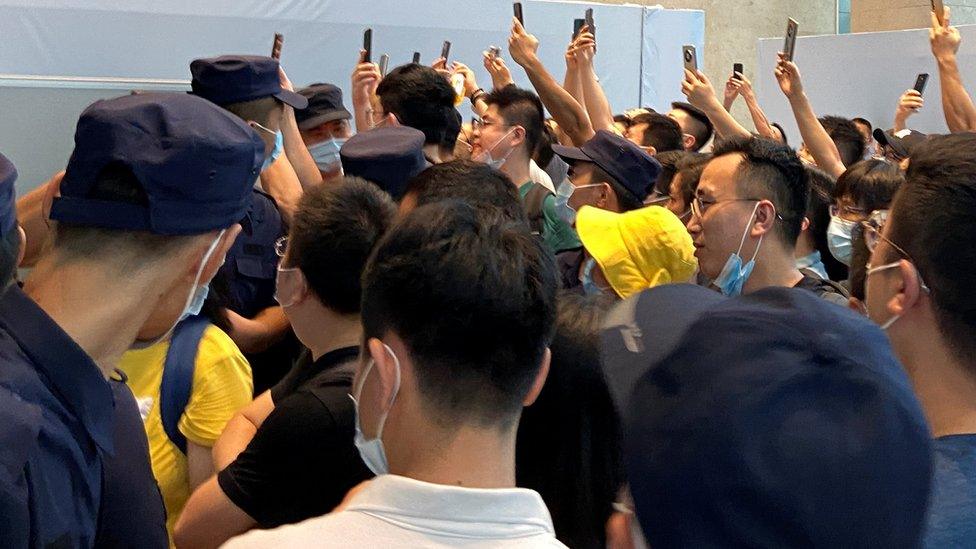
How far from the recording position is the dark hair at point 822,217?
458 centimetres

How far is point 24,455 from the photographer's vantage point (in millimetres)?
1350

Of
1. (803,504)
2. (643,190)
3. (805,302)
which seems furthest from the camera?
(643,190)

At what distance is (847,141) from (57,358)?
6160 millimetres

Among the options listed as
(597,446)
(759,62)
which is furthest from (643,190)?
(759,62)

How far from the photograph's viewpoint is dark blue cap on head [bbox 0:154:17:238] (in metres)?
1.40

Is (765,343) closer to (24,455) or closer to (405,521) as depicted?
(405,521)

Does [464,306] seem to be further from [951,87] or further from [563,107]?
[951,87]

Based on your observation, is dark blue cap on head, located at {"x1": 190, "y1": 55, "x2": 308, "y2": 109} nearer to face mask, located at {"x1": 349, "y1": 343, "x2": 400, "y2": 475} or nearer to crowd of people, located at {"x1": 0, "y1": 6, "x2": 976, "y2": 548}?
crowd of people, located at {"x1": 0, "y1": 6, "x2": 976, "y2": 548}

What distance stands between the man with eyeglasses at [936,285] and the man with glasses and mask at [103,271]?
42.5 inches

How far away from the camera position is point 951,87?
221 inches

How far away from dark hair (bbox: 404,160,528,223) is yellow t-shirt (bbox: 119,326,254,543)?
2.13 ft

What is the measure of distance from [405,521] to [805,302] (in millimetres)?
514

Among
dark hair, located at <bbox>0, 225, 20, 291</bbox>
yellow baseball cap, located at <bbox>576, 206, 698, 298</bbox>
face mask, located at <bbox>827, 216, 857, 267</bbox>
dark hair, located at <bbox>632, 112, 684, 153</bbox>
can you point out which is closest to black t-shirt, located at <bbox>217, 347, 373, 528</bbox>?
dark hair, located at <bbox>0, 225, 20, 291</bbox>

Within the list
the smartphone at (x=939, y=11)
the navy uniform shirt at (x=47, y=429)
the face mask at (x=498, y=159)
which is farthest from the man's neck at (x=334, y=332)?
the smartphone at (x=939, y=11)
